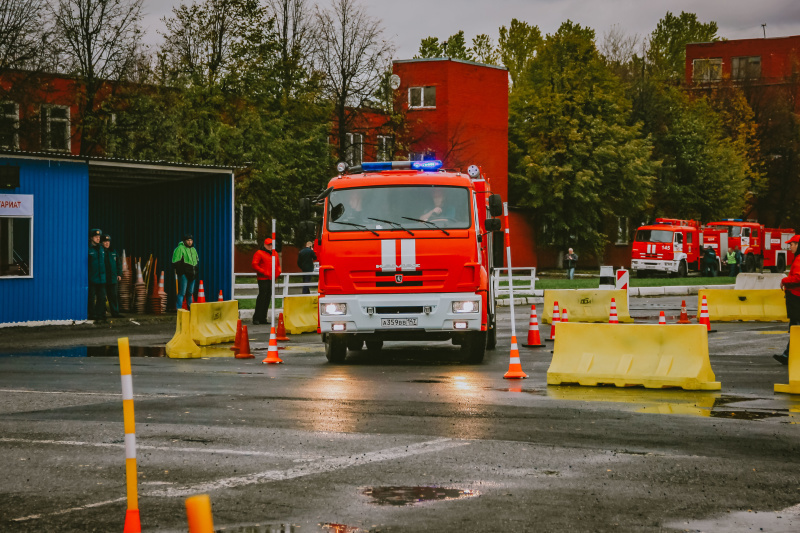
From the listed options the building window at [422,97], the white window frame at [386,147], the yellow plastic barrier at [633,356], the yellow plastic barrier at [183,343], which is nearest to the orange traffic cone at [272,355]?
the yellow plastic barrier at [183,343]

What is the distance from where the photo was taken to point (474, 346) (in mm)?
15969

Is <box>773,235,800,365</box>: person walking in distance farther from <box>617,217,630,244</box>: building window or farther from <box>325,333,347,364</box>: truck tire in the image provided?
<box>617,217,630,244</box>: building window

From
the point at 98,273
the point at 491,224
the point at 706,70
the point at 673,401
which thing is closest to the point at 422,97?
the point at 98,273

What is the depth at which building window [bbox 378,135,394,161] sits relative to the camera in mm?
46566

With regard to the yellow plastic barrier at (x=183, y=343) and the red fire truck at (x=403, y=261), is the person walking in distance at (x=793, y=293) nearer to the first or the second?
the red fire truck at (x=403, y=261)

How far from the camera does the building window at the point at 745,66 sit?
80081 millimetres

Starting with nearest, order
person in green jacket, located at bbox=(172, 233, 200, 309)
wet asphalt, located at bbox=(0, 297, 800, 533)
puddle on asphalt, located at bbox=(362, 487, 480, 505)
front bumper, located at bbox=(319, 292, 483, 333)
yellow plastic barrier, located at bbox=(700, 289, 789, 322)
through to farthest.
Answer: wet asphalt, located at bbox=(0, 297, 800, 533), puddle on asphalt, located at bbox=(362, 487, 480, 505), front bumper, located at bbox=(319, 292, 483, 333), person in green jacket, located at bbox=(172, 233, 200, 309), yellow plastic barrier, located at bbox=(700, 289, 789, 322)

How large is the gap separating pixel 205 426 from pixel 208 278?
61.4ft

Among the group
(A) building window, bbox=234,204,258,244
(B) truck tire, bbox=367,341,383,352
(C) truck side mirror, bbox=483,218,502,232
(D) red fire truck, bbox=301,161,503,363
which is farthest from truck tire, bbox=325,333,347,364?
(A) building window, bbox=234,204,258,244

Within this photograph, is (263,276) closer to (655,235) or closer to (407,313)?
(407,313)

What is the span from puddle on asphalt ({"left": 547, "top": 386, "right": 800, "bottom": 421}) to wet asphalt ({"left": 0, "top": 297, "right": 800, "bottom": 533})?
0.12 ft

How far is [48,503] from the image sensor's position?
6621mm

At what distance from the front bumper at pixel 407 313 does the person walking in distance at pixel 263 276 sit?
786 cm

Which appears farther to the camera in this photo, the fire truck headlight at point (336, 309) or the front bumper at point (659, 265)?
the front bumper at point (659, 265)
